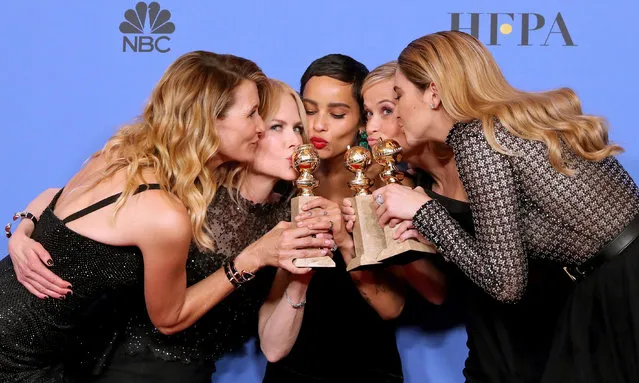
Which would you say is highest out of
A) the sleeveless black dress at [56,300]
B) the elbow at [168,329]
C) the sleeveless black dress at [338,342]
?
the sleeveless black dress at [56,300]

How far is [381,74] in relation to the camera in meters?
2.55

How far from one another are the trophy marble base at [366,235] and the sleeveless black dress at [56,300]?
0.56 metres

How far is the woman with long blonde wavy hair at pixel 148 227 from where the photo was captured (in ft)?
6.68

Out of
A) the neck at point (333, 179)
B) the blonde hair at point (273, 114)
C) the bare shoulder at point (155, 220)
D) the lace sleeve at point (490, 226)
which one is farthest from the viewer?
the neck at point (333, 179)

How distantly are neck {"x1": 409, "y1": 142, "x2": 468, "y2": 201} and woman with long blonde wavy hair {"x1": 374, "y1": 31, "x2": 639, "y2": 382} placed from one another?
0.43 metres

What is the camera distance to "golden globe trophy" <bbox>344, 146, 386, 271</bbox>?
7.22 feet

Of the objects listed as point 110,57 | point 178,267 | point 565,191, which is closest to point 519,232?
point 565,191

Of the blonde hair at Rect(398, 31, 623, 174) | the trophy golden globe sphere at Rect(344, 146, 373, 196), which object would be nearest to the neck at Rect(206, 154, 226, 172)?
the trophy golden globe sphere at Rect(344, 146, 373, 196)

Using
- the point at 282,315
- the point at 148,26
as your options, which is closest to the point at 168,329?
the point at 282,315

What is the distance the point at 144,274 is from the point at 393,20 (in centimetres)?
129

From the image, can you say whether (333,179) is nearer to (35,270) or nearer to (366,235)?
(366,235)

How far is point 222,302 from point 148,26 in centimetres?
106

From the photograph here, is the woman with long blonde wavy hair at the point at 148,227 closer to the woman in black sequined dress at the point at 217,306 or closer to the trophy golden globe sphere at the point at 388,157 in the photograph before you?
the woman in black sequined dress at the point at 217,306

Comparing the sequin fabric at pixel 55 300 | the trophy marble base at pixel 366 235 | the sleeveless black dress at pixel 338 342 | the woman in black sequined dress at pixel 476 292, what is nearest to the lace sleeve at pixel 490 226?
the trophy marble base at pixel 366 235
